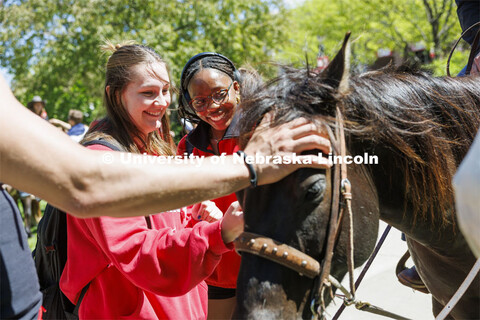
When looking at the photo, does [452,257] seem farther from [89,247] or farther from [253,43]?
[253,43]

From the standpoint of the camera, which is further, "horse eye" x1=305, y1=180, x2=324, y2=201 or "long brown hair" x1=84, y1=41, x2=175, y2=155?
"long brown hair" x1=84, y1=41, x2=175, y2=155

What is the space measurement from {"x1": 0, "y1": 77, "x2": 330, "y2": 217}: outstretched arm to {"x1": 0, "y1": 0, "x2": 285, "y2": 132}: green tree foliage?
40.7ft

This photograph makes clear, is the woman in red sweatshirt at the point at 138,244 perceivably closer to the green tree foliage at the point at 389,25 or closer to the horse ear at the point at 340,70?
the horse ear at the point at 340,70

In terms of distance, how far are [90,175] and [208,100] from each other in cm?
158

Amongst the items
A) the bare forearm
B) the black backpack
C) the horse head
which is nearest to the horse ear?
the horse head

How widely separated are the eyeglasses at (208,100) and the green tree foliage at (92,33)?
10933 mm

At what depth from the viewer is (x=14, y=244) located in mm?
1499

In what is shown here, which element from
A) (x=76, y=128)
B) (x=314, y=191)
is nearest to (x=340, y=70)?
(x=314, y=191)

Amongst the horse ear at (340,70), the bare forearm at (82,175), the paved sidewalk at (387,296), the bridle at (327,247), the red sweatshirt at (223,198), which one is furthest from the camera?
the paved sidewalk at (387,296)

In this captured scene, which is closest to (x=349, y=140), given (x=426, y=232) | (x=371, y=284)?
(x=426, y=232)

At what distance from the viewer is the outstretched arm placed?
3.92 ft

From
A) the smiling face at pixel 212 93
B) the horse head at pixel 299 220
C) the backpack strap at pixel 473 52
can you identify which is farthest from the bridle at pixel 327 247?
the backpack strap at pixel 473 52

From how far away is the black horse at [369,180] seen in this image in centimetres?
154

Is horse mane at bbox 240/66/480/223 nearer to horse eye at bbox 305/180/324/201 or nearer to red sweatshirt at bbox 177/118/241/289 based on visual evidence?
horse eye at bbox 305/180/324/201
